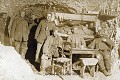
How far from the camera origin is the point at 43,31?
8695mm

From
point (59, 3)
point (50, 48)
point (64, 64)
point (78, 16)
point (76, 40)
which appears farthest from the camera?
point (59, 3)

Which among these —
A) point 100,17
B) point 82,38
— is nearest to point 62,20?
point 82,38

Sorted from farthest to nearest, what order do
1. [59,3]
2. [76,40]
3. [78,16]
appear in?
[59,3], [78,16], [76,40]

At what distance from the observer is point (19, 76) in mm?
6609

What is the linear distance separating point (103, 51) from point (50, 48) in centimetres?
170

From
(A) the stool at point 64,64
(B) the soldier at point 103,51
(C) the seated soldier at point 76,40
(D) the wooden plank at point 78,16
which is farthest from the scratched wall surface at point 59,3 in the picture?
(A) the stool at point 64,64

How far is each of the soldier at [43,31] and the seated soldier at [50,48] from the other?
0.14 m

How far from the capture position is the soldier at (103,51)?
349 inches

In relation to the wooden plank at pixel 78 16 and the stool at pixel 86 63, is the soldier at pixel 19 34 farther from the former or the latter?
the stool at pixel 86 63

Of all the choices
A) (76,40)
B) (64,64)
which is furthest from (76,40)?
(64,64)

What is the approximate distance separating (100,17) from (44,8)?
77.0 inches

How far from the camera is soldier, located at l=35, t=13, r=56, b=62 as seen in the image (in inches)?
339

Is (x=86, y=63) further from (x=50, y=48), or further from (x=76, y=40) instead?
(x=50, y=48)

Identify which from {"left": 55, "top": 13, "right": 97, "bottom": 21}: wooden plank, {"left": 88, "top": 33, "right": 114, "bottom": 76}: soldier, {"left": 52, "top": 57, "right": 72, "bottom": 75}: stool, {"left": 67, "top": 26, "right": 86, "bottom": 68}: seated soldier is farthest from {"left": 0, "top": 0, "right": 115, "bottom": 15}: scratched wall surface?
{"left": 52, "top": 57, "right": 72, "bottom": 75}: stool
